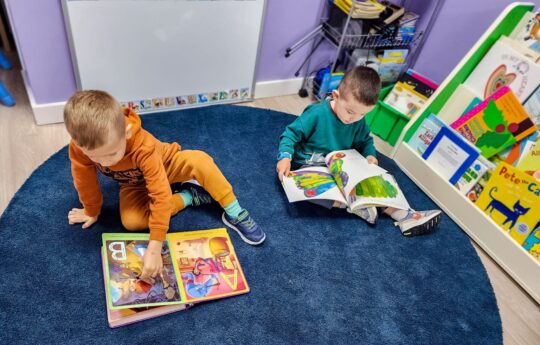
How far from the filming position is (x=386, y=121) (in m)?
1.85

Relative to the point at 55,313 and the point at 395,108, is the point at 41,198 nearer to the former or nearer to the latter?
the point at 55,313

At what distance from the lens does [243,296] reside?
1.12m

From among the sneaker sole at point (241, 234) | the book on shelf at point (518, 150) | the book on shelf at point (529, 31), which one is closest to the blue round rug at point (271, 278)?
the sneaker sole at point (241, 234)

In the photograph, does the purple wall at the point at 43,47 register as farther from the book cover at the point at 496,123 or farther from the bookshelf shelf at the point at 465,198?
the book cover at the point at 496,123

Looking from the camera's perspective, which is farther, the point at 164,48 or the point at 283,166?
the point at 164,48

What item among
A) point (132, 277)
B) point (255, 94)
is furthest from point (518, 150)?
point (132, 277)

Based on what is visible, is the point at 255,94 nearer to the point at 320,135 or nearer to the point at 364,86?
the point at 320,135

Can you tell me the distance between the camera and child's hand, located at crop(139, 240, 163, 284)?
3.27 feet

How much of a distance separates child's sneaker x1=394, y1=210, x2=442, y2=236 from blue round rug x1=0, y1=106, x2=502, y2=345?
0.10 feet

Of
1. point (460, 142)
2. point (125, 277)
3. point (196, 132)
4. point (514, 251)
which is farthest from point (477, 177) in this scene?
point (125, 277)

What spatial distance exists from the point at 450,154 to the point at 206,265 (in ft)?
3.58

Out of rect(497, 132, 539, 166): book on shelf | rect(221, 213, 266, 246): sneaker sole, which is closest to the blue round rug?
rect(221, 213, 266, 246): sneaker sole

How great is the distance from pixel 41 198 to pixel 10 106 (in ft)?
2.01

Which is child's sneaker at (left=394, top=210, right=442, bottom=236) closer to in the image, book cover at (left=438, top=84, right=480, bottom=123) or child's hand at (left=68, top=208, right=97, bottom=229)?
book cover at (left=438, top=84, right=480, bottom=123)
